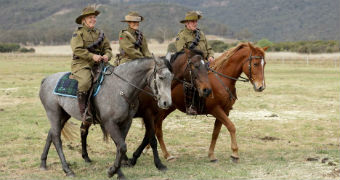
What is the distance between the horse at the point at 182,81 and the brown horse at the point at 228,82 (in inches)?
12.8

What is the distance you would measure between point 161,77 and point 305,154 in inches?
174

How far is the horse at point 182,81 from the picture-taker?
8766 millimetres

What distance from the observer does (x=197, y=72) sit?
8.83m

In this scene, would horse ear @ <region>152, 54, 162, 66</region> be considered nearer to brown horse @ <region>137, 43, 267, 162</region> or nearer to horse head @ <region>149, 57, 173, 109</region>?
horse head @ <region>149, 57, 173, 109</region>

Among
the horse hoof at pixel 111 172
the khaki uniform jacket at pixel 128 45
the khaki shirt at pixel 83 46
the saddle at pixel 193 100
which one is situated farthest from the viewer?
the saddle at pixel 193 100

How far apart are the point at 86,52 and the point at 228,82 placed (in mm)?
3252

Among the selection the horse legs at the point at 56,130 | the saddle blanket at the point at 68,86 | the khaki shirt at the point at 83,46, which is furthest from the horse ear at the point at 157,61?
the horse legs at the point at 56,130

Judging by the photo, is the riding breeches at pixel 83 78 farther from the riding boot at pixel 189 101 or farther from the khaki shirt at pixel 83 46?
the riding boot at pixel 189 101

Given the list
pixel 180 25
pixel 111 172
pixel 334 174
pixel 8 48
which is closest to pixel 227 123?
pixel 334 174

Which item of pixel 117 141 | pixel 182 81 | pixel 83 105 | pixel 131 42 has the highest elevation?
pixel 131 42

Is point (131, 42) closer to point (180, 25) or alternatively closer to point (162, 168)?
point (162, 168)

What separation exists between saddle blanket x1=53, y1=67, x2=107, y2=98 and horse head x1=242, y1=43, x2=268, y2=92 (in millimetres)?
3204

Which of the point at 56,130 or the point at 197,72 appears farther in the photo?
the point at 56,130

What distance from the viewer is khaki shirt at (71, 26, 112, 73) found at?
8441mm
